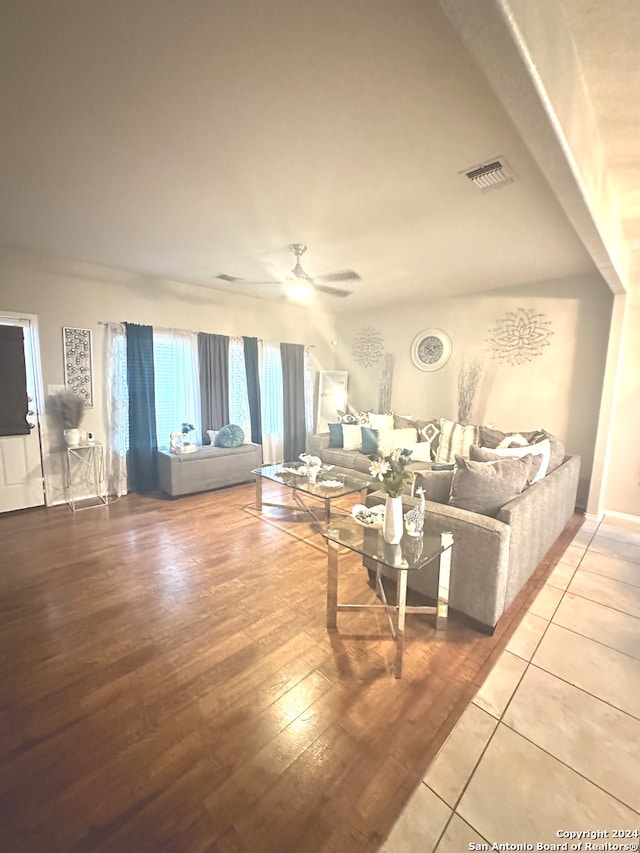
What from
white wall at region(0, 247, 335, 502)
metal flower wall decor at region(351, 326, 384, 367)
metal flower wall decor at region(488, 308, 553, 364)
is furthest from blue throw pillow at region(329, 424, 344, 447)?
metal flower wall decor at region(488, 308, 553, 364)

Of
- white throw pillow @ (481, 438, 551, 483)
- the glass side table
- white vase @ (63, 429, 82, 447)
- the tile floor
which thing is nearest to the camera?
the tile floor

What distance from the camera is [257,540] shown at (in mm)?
3078

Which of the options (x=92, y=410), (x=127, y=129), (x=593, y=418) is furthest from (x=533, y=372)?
(x=92, y=410)

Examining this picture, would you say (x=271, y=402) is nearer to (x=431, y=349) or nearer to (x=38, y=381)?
(x=431, y=349)

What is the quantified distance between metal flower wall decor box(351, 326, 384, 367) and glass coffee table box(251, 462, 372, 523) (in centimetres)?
254

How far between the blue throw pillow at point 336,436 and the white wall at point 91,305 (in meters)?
1.97

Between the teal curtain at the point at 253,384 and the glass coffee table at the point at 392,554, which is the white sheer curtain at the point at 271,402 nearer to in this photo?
the teal curtain at the point at 253,384

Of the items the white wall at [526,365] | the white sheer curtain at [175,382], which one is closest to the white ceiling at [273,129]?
the white wall at [526,365]

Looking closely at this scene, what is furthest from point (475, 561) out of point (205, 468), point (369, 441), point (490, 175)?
point (205, 468)

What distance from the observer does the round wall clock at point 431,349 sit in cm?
489

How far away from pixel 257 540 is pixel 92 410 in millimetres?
2579

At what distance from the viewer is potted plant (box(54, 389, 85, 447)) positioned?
148 inches

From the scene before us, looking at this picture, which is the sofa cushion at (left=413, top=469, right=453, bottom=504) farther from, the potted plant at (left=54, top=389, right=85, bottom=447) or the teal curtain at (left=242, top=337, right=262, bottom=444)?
the potted plant at (left=54, top=389, right=85, bottom=447)

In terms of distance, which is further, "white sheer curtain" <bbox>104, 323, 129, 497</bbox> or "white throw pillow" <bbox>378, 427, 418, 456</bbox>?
"white throw pillow" <bbox>378, 427, 418, 456</bbox>
